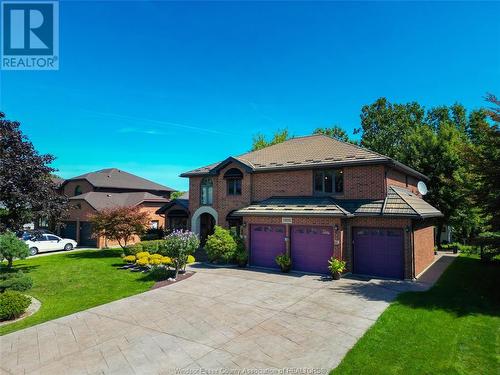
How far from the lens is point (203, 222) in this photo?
25984 mm

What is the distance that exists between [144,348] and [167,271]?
8.92 meters

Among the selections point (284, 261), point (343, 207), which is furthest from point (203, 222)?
point (343, 207)

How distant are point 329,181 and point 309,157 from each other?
222 cm

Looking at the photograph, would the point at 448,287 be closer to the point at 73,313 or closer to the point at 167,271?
the point at 167,271

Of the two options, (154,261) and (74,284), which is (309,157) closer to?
(154,261)

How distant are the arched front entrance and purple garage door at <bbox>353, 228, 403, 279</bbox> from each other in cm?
1128

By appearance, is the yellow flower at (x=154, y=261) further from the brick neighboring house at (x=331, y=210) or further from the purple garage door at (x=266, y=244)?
the purple garage door at (x=266, y=244)

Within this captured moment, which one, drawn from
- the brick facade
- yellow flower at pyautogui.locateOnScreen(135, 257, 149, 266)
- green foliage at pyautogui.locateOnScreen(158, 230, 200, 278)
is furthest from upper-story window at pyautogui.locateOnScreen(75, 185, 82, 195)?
the brick facade

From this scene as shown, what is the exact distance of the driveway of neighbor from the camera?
748cm

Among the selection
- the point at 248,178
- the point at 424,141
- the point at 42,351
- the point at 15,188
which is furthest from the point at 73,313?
the point at 424,141

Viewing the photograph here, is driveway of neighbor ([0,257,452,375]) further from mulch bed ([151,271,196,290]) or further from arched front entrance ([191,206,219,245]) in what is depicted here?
arched front entrance ([191,206,219,245])

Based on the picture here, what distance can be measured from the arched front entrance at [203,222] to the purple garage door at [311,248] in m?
8.41

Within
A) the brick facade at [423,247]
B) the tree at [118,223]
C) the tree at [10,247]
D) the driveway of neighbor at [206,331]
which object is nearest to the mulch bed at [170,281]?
the driveway of neighbor at [206,331]

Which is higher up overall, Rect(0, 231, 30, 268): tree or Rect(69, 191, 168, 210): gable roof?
Rect(69, 191, 168, 210): gable roof
